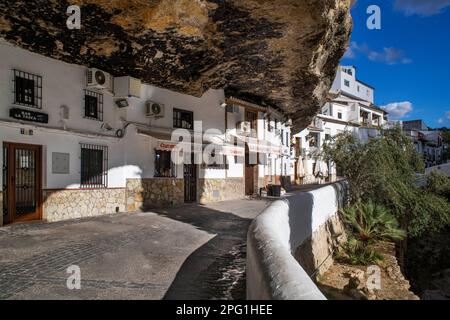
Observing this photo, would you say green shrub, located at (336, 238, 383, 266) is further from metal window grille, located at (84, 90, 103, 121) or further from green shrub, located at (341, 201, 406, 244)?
metal window grille, located at (84, 90, 103, 121)

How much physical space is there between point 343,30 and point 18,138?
12890 mm

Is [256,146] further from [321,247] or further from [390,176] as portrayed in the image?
[321,247]

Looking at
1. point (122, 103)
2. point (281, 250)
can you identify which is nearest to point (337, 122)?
point (122, 103)

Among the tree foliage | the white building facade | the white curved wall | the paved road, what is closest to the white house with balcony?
the tree foliage

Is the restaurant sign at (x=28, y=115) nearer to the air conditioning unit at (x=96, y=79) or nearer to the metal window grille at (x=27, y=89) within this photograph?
the metal window grille at (x=27, y=89)

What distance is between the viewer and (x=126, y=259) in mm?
6734

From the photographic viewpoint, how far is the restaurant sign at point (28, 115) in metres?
9.99

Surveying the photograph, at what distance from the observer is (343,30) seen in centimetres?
1404

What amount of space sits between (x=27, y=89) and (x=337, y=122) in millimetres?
44054

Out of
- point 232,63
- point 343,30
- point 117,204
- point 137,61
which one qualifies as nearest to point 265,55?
point 232,63

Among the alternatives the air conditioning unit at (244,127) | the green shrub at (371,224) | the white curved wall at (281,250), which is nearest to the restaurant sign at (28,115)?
the white curved wall at (281,250)

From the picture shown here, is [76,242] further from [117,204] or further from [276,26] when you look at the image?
[276,26]

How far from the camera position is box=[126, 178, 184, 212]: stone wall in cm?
1435

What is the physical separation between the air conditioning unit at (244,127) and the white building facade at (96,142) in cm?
163
